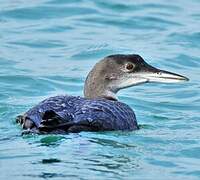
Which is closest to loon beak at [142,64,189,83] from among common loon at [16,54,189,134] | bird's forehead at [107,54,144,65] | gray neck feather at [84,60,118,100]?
common loon at [16,54,189,134]

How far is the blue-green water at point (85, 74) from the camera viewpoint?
31.8ft

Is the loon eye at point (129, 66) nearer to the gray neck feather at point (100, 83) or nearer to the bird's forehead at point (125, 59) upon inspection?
the bird's forehead at point (125, 59)

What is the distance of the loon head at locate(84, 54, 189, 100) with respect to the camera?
12102 mm

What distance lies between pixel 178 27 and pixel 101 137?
6972 millimetres

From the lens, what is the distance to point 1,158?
986cm

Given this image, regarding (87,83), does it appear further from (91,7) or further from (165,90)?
(91,7)

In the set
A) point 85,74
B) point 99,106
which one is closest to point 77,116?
point 99,106

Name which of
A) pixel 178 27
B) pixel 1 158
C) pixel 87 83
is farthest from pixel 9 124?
pixel 178 27

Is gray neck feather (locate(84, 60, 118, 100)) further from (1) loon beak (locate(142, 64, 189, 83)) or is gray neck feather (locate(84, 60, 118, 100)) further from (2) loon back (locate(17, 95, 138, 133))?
(2) loon back (locate(17, 95, 138, 133))

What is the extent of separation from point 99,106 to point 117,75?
1.38 meters

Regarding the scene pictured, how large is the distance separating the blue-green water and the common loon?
12 cm

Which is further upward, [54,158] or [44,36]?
[44,36]

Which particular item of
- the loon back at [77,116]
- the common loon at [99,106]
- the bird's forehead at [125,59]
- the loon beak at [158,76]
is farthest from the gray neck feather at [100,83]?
the loon back at [77,116]

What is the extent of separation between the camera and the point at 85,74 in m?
14.6
